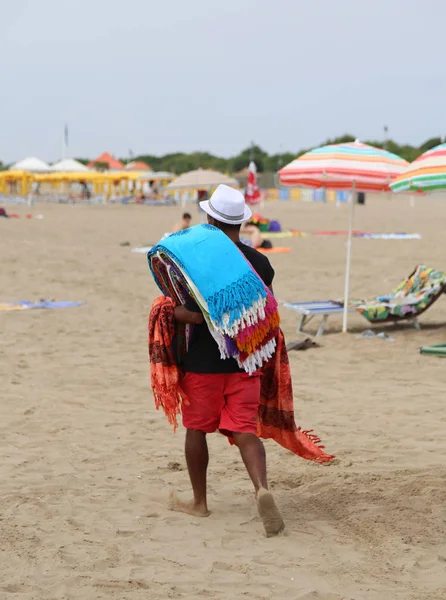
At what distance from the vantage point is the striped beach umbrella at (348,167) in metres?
8.78

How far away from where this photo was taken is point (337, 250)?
65.1ft

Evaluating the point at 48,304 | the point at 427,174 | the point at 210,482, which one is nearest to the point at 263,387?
the point at 210,482

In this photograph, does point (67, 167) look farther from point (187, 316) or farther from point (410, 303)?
point (187, 316)

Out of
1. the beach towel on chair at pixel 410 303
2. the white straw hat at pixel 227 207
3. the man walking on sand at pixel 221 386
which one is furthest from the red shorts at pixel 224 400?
the beach towel on chair at pixel 410 303

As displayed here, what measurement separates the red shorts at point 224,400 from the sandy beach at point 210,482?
0.49 meters

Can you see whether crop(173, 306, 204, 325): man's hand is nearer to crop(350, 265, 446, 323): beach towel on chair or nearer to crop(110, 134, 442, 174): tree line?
crop(350, 265, 446, 323): beach towel on chair

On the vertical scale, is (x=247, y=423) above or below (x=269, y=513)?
above

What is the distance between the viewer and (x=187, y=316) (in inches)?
158

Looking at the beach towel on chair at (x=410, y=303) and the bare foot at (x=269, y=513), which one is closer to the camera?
the bare foot at (x=269, y=513)

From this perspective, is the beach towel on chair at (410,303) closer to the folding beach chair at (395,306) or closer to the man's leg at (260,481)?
the folding beach chair at (395,306)

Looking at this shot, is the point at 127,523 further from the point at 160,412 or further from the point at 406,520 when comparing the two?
the point at 160,412

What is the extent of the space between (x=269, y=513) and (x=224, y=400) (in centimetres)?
55

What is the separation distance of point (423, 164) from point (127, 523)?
14.3ft

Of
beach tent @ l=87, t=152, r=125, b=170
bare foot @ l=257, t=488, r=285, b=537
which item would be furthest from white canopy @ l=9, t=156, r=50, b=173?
bare foot @ l=257, t=488, r=285, b=537
